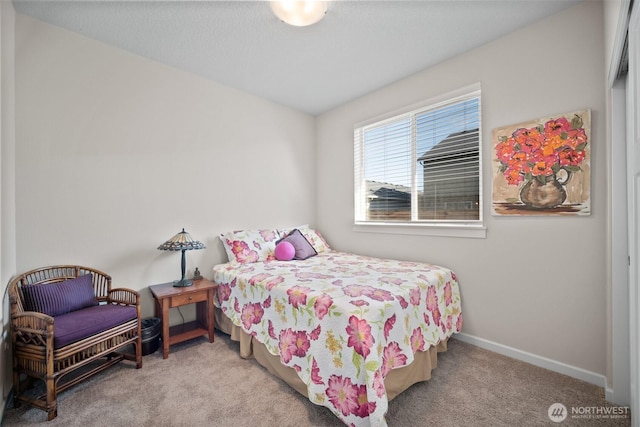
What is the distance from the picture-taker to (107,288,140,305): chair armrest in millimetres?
2193

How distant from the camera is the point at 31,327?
5.65 ft

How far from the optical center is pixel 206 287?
2.52m

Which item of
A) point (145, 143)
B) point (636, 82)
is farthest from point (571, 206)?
point (145, 143)

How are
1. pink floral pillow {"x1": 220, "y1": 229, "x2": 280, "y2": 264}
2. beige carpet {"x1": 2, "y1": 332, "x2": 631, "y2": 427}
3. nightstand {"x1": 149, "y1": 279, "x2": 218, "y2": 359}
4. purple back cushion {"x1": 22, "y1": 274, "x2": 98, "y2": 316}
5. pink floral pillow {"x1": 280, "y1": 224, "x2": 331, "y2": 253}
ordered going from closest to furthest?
1. beige carpet {"x1": 2, "y1": 332, "x2": 631, "y2": 427}
2. purple back cushion {"x1": 22, "y1": 274, "x2": 98, "y2": 316}
3. nightstand {"x1": 149, "y1": 279, "x2": 218, "y2": 359}
4. pink floral pillow {"x1": 220, "y1": 229, "x2": 280, "y2": 264}
5. pink floral pillow {"x1": 280, "y1": 224, "x2": 331, "y2": 253}

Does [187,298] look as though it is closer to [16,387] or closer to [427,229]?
[16,387]

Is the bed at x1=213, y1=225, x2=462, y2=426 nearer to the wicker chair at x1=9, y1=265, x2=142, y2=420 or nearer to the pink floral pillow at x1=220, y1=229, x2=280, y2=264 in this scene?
the pink floral pillow at x1=220, y1=229, x2=280, y2=264

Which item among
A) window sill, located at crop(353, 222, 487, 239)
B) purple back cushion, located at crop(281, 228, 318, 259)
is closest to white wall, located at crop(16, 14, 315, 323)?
purple back cushion, located at crop(281, 228, 318, 259)

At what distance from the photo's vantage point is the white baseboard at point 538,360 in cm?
191

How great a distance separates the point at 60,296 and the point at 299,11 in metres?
2.65

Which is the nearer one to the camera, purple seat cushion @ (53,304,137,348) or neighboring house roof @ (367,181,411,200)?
purple seat cushion @ (53,304,137,348)

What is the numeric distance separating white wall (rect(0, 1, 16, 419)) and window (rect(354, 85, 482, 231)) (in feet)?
10.1

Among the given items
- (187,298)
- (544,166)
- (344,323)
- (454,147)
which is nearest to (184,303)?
(187,298)

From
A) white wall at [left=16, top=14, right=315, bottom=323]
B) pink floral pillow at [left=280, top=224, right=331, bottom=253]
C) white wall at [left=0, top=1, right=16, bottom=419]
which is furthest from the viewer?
pink floral pillow at [left=280, top=224, right=331, bottom=253]

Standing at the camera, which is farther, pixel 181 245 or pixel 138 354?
pixel 181 245
